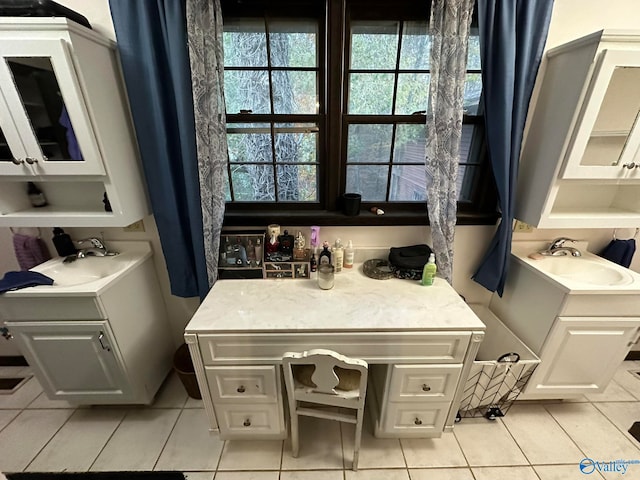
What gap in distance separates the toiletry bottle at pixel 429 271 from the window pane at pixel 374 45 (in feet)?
3.39

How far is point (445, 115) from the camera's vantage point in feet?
4.20

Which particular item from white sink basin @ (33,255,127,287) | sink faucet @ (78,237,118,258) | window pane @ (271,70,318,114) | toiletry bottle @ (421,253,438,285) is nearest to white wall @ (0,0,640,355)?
sink faucet @ (78,237,118,258)

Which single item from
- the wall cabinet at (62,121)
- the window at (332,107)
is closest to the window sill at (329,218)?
the window at (332,107)

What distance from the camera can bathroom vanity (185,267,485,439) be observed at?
112 centimetres

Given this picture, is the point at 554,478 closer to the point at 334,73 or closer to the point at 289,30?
the point at 334,73

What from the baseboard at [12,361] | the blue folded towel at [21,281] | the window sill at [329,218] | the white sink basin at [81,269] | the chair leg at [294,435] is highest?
the window sill at [329,218]

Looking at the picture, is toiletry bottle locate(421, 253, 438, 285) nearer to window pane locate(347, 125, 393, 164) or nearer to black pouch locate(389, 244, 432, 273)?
black pouch locate(389, 244, 432, 273)

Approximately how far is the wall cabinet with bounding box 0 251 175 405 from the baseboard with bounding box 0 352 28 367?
0.80 m

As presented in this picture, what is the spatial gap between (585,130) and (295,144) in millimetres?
1368

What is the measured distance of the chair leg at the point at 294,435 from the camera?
122 centimetres

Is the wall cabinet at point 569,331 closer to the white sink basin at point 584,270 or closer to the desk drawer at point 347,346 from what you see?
the white sink basin at point 584,270

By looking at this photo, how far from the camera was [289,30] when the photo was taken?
4.38 ft

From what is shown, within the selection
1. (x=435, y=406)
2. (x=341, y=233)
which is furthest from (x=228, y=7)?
(x=435, y=406)

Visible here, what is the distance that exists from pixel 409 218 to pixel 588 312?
0.97 meters
